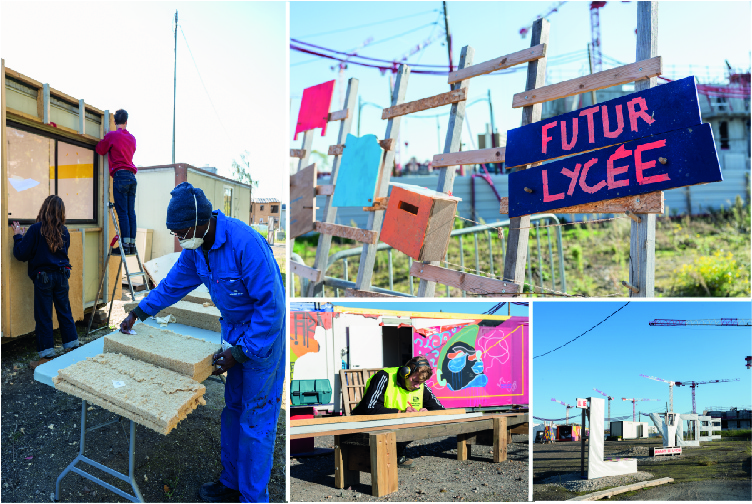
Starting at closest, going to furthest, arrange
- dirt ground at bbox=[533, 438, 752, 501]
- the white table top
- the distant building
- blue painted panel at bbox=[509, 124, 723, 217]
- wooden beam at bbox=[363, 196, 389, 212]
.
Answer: blue painted panel at bbox=[509, 124, 723, 217], the white table top, dirt ground at bbox=[533, 438, 752, 501], the distant building, wooden beam at bbox=[363, 196, 389, 212]

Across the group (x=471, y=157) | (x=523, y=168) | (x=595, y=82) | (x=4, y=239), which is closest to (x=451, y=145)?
(x=471, y=157)

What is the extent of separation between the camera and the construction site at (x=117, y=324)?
2420 mm

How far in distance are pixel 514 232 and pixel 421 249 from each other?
0.65m

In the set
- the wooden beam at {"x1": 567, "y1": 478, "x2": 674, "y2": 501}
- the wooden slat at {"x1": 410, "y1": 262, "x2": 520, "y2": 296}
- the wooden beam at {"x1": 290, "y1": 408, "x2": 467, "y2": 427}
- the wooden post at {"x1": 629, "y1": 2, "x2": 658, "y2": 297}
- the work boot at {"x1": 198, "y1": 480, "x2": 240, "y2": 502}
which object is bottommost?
the work boot at {"x1": 198, "y1": 480, "x2": 240, "y2": 502}

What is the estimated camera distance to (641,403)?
2652mm

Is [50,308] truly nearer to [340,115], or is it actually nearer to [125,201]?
[125,201]

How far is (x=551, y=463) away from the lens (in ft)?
8.56

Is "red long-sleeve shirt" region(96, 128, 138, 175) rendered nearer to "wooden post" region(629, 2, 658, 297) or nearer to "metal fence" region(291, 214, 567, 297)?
"metal fence" region(291, 214, 567, 297)

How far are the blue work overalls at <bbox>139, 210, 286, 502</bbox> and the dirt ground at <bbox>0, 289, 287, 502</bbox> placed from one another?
1.53 feet

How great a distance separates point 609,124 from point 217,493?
290cm

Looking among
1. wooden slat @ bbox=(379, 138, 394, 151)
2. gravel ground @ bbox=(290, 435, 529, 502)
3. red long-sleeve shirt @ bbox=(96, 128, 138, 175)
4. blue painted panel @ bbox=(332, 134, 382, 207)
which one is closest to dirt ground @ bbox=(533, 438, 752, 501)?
gravel ground @ bbox=(290, 435, 529, 502)

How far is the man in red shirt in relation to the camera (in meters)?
3.31

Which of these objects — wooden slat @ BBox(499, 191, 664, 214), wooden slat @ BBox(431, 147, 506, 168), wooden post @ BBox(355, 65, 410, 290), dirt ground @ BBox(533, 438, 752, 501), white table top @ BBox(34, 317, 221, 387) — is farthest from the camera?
wooden post @ BBox(355, 65, 410, 290)

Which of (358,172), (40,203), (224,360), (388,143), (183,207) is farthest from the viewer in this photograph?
(358,172)
